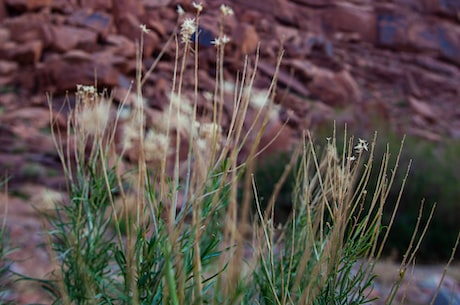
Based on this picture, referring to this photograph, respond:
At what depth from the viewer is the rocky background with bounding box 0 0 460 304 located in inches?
255

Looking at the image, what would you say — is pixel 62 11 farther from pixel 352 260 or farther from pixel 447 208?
pixel 352 260

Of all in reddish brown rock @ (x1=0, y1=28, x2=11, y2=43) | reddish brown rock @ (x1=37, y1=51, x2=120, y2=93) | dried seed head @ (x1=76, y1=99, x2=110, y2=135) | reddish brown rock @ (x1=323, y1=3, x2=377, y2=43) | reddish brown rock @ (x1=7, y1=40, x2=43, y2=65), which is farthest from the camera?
reddish brown rock @ (x1=323, y1=3, x2=377, y2=43)

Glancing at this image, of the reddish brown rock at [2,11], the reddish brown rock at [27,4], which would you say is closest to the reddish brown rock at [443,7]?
the reddish brown rock at [27,4]

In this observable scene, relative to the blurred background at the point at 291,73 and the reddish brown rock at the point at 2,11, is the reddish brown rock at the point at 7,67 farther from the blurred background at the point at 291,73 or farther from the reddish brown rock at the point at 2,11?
the reddish brown rock at the point at 2,11

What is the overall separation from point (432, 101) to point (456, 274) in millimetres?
7148

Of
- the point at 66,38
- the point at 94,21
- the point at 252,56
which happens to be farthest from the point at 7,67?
the point at 252,56

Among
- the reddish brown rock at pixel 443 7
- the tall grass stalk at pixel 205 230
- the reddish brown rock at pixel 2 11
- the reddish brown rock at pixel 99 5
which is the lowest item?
the reddish brown rock at pixel 2 11

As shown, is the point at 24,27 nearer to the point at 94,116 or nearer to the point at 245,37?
the point at 245,37

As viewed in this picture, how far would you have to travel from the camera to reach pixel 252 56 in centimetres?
916

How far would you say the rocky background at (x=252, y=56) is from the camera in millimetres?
6474

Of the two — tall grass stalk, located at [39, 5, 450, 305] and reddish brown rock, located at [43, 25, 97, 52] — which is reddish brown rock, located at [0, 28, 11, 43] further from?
tall grass stalk, located at [39, 5, 450, 305]

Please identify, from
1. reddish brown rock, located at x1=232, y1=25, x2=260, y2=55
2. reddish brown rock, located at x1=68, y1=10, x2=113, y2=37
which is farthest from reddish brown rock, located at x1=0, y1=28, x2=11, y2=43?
reddish brown rock, located at x1=232, y1=25, x2=260, y2=55

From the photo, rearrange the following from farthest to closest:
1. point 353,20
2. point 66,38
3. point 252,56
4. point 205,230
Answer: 1. point 353,20
2. point 252,56
3. point 66,38
4. point 205,230

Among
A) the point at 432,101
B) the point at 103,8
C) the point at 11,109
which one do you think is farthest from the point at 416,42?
the point at 11,109
